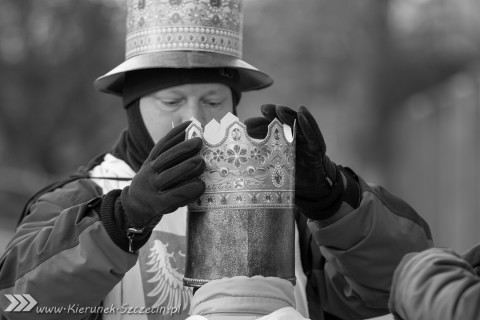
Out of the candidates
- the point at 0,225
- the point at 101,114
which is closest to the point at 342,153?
the point at 101,114

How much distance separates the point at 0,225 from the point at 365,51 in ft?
20.5

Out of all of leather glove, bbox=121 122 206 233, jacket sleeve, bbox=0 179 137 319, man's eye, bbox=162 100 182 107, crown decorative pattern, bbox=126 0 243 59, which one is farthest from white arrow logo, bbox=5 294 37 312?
crown decorative pattern, bbox=126 0 243 59

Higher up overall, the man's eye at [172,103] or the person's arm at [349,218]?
the man's eye at [172,103]

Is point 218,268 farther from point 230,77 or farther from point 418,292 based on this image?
point 230,77

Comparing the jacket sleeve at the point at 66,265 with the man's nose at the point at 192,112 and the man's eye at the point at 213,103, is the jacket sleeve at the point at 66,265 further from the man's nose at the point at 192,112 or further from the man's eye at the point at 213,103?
the man's eye at the point at 213,103

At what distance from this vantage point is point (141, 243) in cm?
274

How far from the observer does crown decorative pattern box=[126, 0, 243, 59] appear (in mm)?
3223

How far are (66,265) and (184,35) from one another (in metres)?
0.97

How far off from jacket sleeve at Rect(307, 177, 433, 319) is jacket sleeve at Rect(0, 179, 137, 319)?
2.19 ft

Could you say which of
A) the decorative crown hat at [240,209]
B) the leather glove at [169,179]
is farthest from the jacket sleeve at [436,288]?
the leather glove at [169,179]

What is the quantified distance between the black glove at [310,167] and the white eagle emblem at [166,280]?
542 mm

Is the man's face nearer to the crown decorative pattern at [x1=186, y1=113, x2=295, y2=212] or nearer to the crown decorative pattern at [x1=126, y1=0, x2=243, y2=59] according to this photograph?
the crown decorative pattern at [x1=126, y1=0, x2=243, y2=59]

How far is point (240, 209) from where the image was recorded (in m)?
2.55

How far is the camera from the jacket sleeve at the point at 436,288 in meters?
2.00
